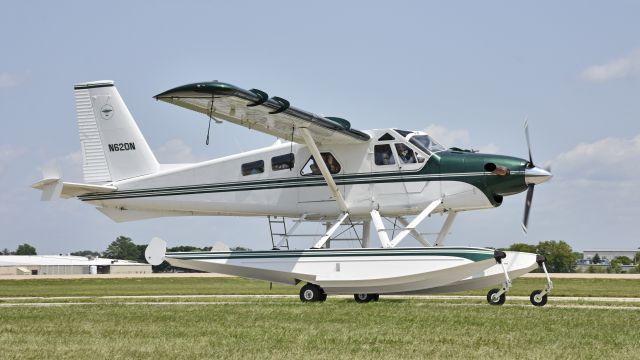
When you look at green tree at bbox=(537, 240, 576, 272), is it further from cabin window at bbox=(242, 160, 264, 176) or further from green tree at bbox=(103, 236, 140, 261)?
green tree at bbox=(103, 236, 140, 261)

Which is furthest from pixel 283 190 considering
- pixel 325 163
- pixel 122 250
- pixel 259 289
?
pixel 122 250

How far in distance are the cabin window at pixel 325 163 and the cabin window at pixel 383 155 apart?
95cm

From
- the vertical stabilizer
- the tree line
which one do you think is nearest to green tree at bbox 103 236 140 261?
the tree line

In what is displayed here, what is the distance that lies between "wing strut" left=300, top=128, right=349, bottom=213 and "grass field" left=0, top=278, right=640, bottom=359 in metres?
3.62

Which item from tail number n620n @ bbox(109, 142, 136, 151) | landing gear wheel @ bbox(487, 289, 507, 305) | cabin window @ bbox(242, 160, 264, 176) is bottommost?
landing gear wheel @ bbox(487, 289, 507, 305)

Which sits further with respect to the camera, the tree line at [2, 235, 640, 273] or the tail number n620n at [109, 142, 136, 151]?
the tree line at [2, 235, 640, 273]

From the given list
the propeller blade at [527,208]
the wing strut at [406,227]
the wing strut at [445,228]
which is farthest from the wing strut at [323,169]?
the propeller blade at [527,208]

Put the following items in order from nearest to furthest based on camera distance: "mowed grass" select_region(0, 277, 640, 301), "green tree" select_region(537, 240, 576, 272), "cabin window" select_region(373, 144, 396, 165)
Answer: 1. "cabin window" select_region(373, 144, 396, 165)
2. "mowed grass" select_region(0, 277, 640, 301)
3. "green tree" select_region(537, 240, 576, 272)

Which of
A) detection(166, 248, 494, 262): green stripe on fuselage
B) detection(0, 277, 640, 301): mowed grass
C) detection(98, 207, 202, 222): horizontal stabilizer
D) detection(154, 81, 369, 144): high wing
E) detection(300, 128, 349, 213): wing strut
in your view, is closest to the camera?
detection(154, 81, 369, 144): high wing

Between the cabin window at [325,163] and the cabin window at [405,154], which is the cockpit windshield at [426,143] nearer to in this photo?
the cabin window at [405,154]

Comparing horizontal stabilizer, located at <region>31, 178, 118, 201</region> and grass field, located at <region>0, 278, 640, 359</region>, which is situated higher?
horizontal stabilizer, located at <region>31, 178, 118, 201</region>

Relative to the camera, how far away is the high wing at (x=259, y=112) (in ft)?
55.6

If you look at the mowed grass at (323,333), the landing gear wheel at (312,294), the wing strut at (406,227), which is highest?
the wing strut at (406,227)

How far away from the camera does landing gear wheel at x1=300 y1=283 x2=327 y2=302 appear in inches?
758
